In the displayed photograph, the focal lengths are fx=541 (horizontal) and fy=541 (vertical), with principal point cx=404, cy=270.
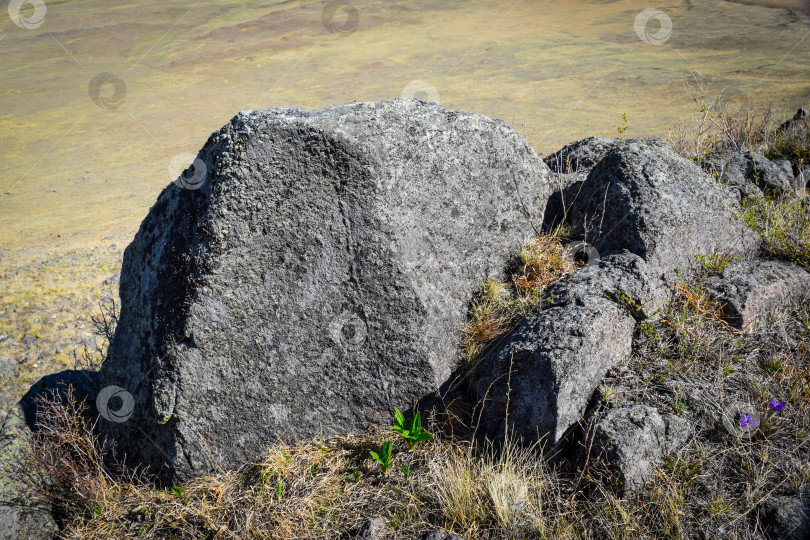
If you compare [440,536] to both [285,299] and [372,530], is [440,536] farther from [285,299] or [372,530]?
[285,299]

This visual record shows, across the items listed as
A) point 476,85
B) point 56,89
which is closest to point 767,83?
point 476,85

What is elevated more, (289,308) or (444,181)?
(444,181)

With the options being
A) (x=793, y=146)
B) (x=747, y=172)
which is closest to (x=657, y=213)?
(x=747, y=172)

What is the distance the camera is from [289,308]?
A: 353 cm

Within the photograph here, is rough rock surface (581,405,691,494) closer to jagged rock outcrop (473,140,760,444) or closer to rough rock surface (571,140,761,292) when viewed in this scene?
jagged rock outcrop (473,140,760,444)

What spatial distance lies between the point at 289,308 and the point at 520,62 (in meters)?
33.0

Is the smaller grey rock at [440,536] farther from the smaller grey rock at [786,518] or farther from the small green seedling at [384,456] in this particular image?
the smaller grey rock at [786,518]

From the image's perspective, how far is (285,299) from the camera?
3.53 meters

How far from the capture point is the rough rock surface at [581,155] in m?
5.57

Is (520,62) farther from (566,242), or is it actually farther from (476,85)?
(566,242)

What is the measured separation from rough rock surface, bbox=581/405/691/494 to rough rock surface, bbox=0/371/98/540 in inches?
138

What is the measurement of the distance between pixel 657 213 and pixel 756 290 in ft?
2.84

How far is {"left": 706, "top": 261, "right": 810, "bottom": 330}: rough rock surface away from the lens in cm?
381

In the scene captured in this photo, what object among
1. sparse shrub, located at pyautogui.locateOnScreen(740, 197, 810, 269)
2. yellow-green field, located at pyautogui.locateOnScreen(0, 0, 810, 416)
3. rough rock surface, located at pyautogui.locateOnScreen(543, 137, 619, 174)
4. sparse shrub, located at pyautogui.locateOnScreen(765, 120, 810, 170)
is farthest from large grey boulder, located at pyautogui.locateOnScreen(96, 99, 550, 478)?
sparse shrub, located at pyautogui.locateOnScreen(765, 120, 810, 170)
